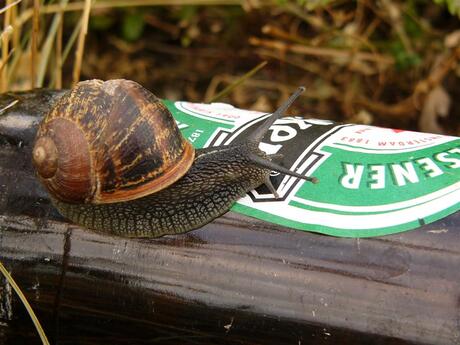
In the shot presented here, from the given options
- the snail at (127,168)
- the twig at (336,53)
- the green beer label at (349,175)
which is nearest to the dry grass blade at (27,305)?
the snail at (127,168)

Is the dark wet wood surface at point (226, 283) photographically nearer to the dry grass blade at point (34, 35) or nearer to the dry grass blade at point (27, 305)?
the dry grass blade at point (27, 305)

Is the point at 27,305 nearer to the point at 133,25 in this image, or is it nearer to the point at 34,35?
the point at 34,35

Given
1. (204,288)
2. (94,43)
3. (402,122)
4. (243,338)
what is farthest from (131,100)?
(94,43)

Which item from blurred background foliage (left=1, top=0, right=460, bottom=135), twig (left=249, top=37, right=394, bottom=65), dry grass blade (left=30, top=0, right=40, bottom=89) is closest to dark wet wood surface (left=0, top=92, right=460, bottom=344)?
dry grass blade (left=30, top=0, right=40, bottom=89)

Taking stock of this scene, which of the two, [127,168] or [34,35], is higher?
[34,35]

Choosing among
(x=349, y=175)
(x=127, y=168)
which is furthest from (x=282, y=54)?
(x=127, y=168)

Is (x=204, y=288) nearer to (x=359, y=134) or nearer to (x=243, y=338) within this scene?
(x=243, y=338)
